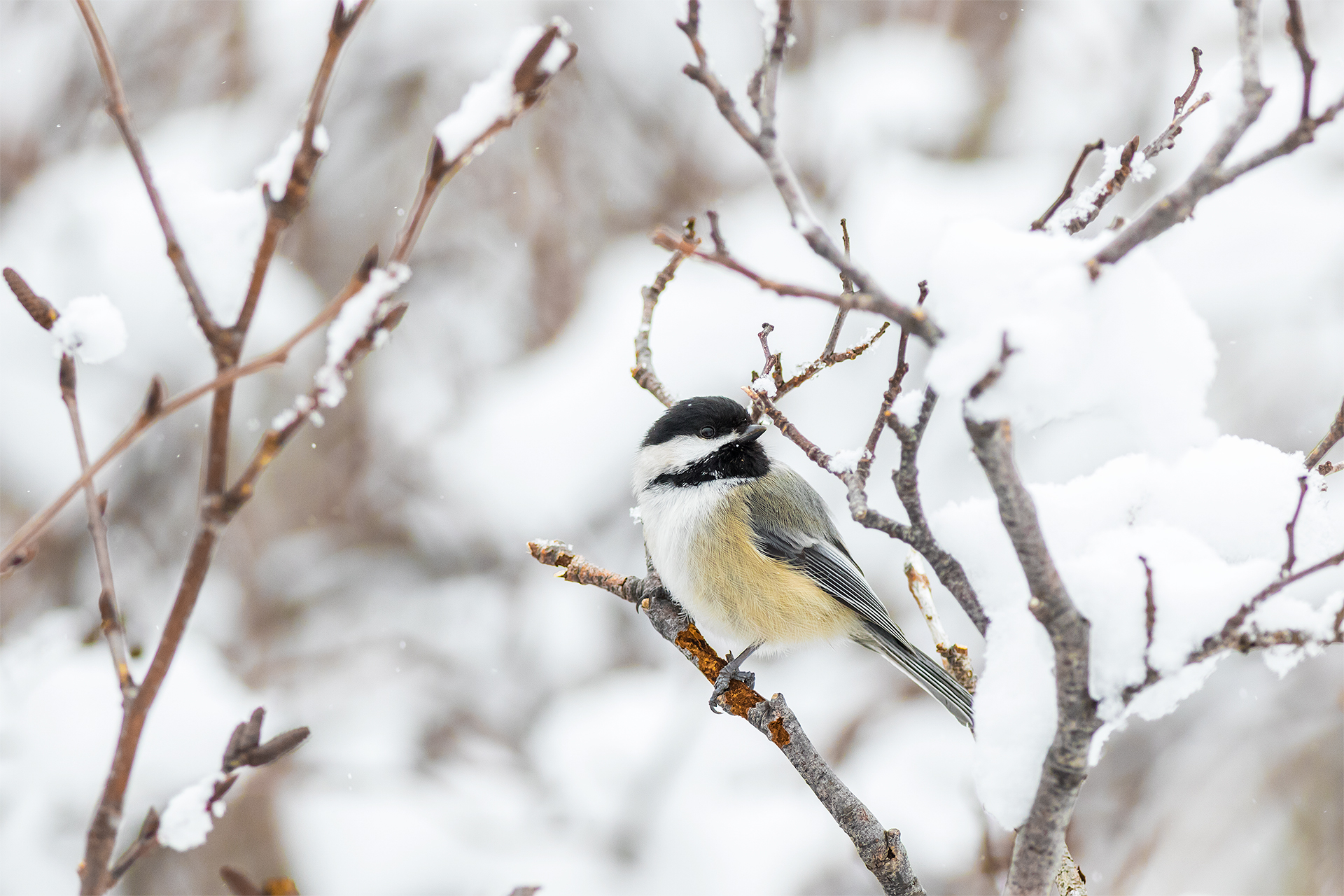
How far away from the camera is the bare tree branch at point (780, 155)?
0.84 meters

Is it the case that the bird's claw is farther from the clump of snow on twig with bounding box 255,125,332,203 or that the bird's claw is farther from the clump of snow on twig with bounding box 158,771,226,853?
the clump of snow on twig with bounding box 255,125,332,203

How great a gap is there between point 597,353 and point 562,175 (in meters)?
1.32

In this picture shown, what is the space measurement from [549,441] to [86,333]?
11.7 ft

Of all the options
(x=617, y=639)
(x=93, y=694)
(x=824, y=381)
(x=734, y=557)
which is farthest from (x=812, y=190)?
(x=93, y=694)

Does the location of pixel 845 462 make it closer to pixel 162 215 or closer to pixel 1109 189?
pixel 1109 189

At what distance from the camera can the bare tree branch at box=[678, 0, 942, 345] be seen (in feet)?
2.76

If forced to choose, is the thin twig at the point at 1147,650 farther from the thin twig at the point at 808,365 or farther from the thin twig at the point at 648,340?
the thin twig at the point at 648,340

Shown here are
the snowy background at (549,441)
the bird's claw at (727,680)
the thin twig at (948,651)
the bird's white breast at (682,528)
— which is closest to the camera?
the thin twig at (948,651)

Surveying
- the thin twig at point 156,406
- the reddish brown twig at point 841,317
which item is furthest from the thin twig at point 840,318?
the thin twig at point 156,406

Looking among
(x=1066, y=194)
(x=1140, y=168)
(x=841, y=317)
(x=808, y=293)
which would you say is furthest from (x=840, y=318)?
(x=808, y=293)

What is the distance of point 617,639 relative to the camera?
4551 mm

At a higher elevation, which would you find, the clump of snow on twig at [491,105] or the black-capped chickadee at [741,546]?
the black-capped chickadee at [741,546]

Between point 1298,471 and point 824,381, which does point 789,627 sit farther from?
point 824,381

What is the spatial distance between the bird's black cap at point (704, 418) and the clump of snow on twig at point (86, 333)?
5.71ft
